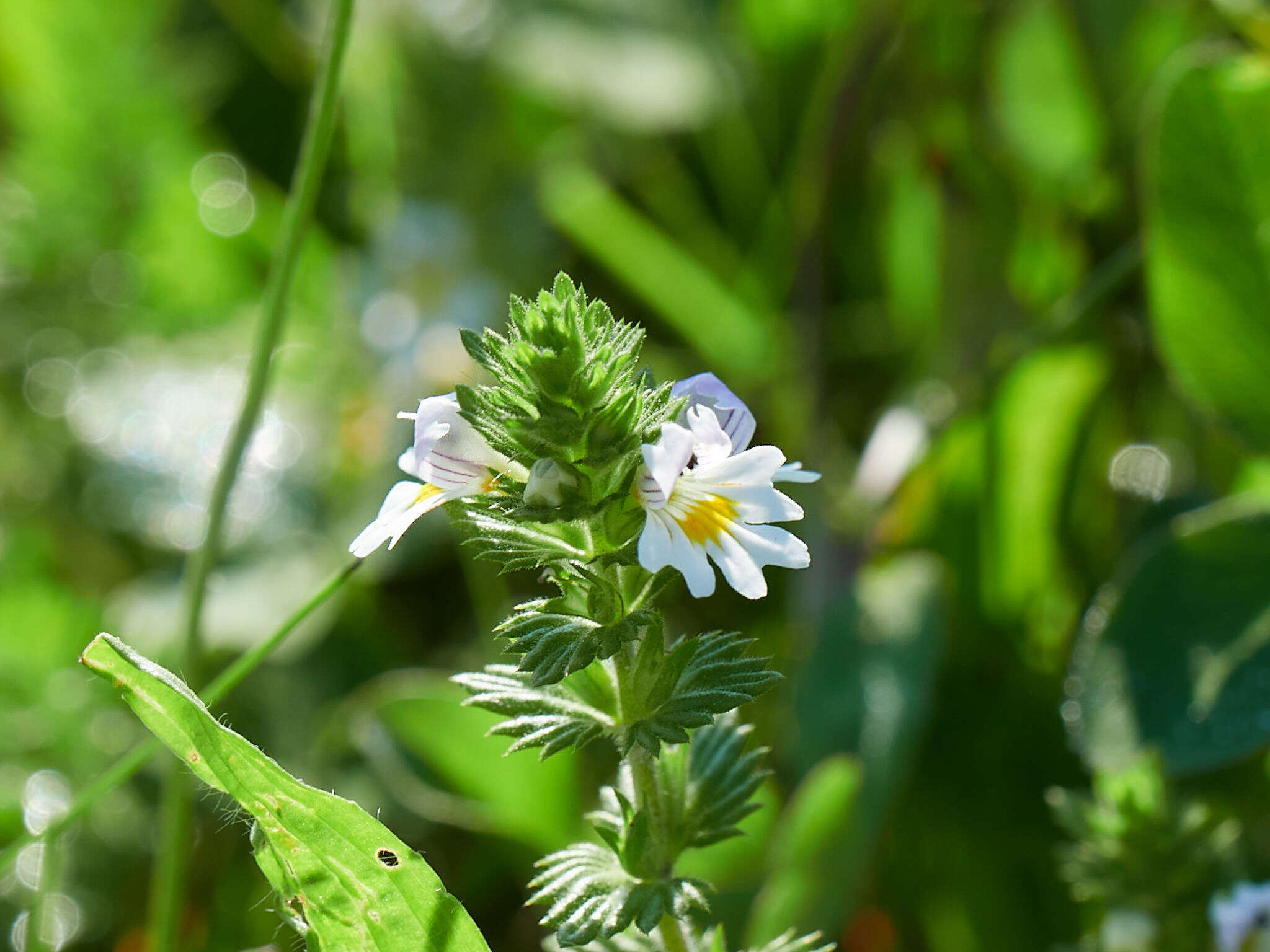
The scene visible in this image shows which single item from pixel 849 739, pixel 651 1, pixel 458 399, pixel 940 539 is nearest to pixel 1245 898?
pixel 849 739

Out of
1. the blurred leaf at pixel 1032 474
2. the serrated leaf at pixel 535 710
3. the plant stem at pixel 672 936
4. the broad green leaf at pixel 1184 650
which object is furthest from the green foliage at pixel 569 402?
the blurred leaf at pixel 1032 474

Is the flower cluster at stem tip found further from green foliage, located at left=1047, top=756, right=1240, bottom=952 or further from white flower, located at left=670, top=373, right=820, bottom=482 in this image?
green foliage, located at left=1047, top=756, right=1240, bottom=952

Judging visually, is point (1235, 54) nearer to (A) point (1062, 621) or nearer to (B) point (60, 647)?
(A) point (1062, 621)

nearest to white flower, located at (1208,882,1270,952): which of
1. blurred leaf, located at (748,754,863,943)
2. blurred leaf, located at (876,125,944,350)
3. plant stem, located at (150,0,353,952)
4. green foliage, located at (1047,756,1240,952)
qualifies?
green foliage, located at (1047,756,1240,952)

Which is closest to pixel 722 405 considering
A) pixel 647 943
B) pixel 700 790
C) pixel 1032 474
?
pixel 700 790

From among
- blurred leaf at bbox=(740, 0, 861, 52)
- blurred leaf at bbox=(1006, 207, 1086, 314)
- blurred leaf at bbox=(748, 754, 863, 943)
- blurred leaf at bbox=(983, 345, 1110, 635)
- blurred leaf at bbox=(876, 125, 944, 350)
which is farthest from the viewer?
blurred leaf at bbox=(740, 0, 861, 52)

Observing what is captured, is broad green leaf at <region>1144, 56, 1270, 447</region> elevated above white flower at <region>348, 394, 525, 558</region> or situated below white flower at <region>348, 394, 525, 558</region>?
above

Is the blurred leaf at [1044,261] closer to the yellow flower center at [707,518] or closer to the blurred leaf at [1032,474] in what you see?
the blurred leaf at [1032,474]
